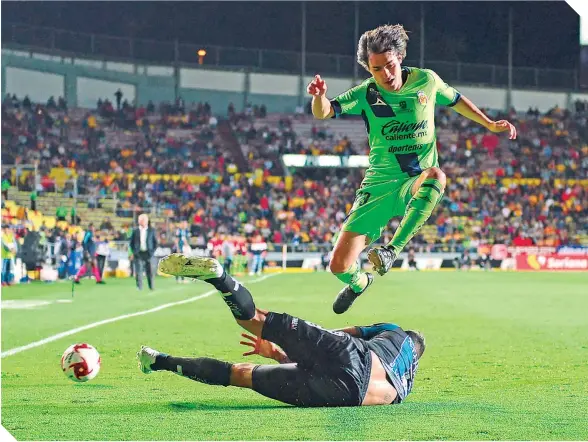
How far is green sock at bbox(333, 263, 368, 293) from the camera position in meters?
8.89

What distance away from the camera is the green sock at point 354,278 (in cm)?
889

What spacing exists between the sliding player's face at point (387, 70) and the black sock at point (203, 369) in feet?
8.75

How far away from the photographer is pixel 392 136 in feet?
28.3

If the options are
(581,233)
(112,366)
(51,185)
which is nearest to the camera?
(112,366)

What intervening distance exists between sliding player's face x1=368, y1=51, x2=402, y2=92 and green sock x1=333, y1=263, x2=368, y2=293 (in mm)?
1576

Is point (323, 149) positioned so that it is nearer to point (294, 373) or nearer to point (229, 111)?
point (229, 111)

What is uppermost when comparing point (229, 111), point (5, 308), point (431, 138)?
point (229, 111)

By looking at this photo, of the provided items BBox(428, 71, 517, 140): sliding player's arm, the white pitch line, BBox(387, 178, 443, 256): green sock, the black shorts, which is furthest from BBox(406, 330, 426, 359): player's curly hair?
the white pitch line

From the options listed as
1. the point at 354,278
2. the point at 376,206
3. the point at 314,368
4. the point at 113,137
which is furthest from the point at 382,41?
the point at 113,137

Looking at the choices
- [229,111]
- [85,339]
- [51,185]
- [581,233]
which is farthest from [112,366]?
[229,111]

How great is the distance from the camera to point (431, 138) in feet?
28.4

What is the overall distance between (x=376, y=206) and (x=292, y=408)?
223 centimetres

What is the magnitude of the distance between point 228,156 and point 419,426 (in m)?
41.2

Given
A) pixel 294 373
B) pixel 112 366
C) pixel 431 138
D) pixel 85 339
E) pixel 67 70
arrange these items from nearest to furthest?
pixel 294 373
pixel 431 138
pixel 112 366
pixel 85 339
pixel 67 70
